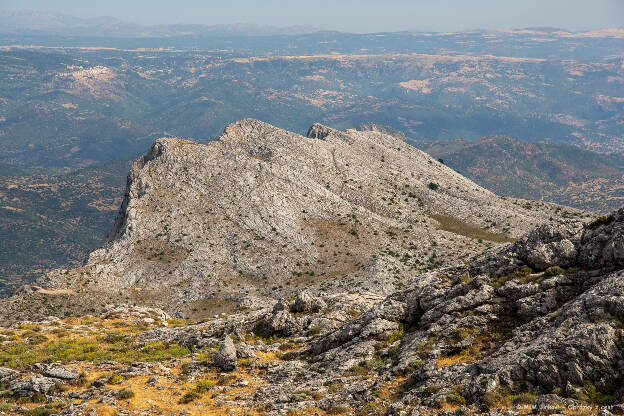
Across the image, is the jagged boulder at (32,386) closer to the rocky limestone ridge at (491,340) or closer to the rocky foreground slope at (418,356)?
the rocky foreground slope at (418,356)

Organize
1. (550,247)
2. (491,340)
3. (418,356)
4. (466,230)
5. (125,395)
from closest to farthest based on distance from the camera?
(491,340) < (418,356) < (125,395) < (550,247) < (466,230)

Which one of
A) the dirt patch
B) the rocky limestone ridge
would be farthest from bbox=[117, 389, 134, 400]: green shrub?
the dirt patch

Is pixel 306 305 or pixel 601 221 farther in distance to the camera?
pixel 306 305

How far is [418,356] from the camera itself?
107ft

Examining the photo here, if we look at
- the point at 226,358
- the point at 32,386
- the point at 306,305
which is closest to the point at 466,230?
the point at 306,305

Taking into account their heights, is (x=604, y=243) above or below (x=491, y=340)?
above

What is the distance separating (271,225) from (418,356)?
79704 millimetres

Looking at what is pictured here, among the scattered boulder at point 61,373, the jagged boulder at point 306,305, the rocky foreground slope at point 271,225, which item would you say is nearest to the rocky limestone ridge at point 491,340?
the jagged boulder at point 306,305

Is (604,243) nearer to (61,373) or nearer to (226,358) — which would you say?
(226,358)

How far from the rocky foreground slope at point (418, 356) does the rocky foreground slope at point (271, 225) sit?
42.6m

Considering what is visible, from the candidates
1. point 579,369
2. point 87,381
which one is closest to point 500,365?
point 579,369

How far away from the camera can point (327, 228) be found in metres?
111

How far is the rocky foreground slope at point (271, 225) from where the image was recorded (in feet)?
307

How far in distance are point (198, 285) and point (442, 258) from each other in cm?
5726
